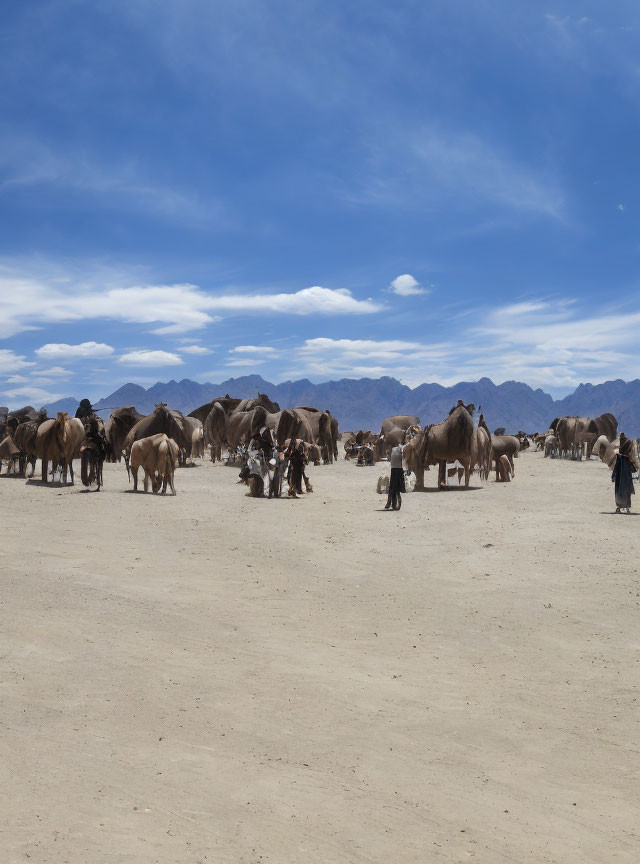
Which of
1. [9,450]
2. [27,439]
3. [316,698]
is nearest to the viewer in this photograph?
[316,698]

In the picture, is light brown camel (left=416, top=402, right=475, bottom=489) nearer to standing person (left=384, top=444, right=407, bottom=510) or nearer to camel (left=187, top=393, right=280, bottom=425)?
standing person (left=384, top=444, right=407, bottom=510)

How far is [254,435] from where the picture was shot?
74.6ft

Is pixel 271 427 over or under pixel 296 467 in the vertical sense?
over

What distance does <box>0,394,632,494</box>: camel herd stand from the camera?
23.3m

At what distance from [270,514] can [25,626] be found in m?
9.86

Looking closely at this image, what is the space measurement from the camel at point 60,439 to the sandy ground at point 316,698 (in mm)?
8204

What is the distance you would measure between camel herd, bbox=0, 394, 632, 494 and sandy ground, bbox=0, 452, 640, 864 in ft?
27.0

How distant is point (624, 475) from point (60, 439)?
1609 cm

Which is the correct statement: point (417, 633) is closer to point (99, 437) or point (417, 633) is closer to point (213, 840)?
point (213, 840)

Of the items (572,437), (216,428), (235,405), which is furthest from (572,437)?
(216,428)

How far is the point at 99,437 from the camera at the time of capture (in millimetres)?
21891

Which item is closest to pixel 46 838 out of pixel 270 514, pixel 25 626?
pixel 25 626

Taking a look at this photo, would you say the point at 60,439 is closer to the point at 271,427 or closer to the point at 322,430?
the point at 271,427

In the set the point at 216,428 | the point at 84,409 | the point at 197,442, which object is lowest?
the point at 197,442
